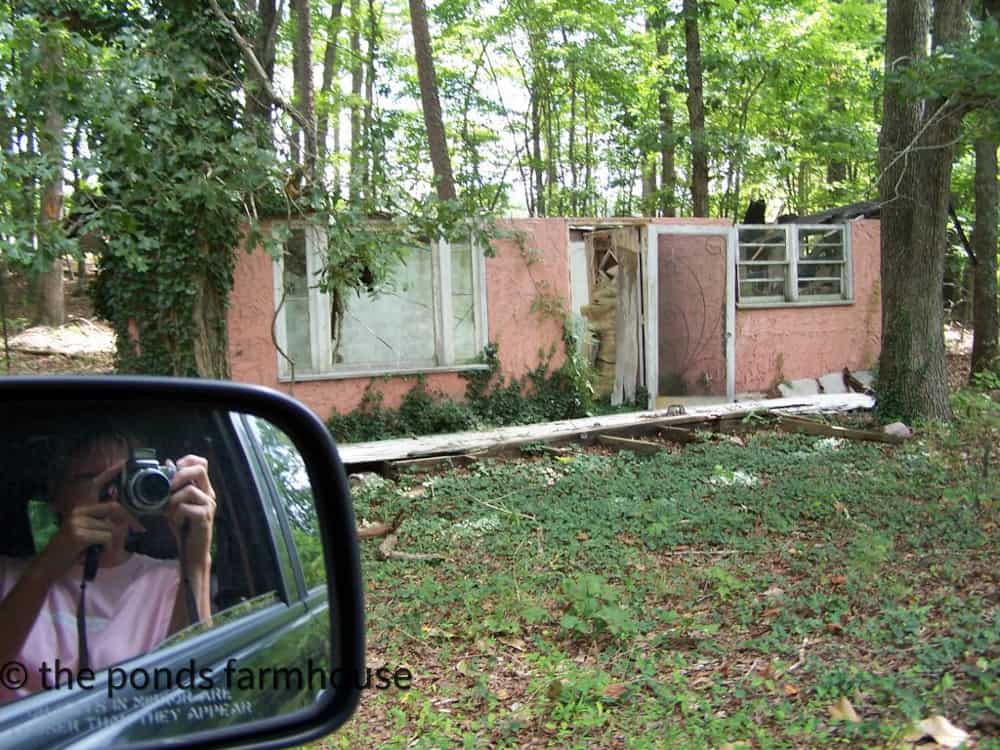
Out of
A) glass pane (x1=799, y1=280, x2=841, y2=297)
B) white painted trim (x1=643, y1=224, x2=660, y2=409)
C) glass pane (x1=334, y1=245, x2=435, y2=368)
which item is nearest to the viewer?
glass pane (x1=334, y1=245, x2=435, y2=368)

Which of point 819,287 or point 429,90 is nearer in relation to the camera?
point 429,90

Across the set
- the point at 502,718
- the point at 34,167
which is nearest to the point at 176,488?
the point at 502,718

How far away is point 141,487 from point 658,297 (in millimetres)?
11184

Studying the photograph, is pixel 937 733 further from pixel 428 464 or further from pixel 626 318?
pixel 626 318

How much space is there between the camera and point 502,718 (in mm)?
3842

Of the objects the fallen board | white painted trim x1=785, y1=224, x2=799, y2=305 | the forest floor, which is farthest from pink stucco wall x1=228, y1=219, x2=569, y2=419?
white painted trim x1=785, y1=224, x2=799, y2=305

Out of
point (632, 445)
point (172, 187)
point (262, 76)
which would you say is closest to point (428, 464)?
point (632, 445)

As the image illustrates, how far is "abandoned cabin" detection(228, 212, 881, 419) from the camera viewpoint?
32.4 feet

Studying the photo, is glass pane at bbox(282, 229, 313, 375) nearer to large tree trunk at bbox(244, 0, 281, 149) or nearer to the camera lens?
large tree trunk at bbox(244, 0, 281, 149)

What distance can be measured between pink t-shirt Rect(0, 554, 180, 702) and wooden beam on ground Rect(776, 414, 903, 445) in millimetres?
8571

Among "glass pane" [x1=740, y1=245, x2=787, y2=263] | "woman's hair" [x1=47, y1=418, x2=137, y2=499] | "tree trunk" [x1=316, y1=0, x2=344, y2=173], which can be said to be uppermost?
"tree trunk" [x1=316, y1=0, x2=344, y2=173]

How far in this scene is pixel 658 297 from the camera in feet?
39.8

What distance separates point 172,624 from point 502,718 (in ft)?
8.75

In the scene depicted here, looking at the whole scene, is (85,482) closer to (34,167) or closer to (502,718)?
(502,718)
